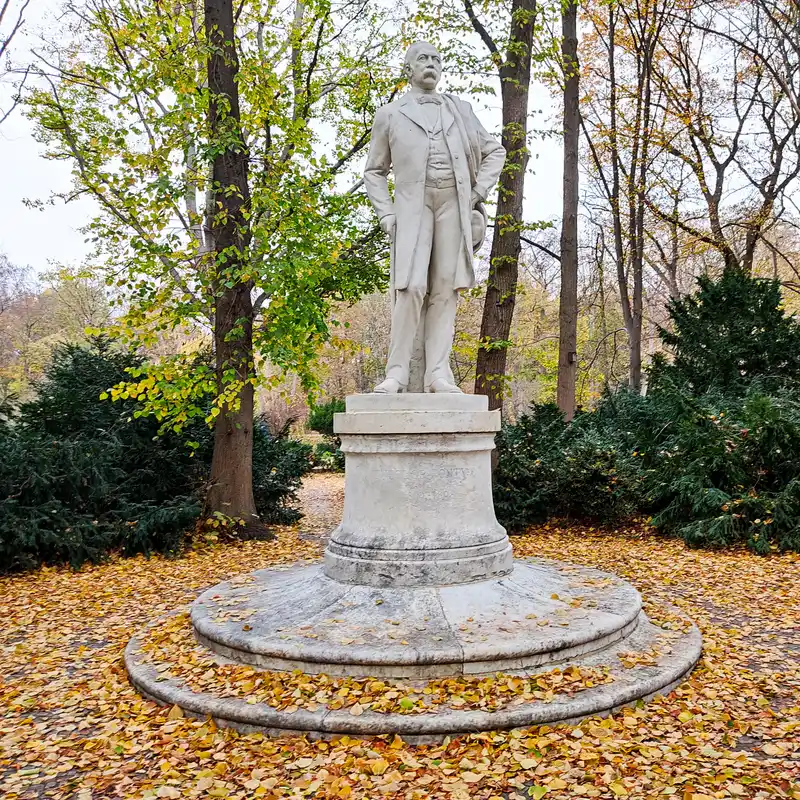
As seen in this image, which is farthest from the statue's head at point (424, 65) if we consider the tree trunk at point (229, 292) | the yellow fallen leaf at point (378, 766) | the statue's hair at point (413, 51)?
the yellow fallen leaf at point (378, 766)

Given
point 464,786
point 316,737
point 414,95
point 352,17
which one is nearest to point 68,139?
point 352,17

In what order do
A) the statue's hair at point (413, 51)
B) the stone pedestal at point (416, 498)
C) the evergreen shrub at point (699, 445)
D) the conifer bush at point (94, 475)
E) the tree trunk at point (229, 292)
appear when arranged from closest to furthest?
the stone pedestal at point (416, 498) < the statue's hair at point (413, 51) < the conifer bush at point (94, 475) < the evergreen shrub at point (699, 445) < the tree trunk at point (229, 292)

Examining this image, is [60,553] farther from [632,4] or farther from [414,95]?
[632,4]

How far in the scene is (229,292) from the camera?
859 cm

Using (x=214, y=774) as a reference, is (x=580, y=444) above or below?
above

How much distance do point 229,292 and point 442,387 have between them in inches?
177

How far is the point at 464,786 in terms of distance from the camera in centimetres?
283

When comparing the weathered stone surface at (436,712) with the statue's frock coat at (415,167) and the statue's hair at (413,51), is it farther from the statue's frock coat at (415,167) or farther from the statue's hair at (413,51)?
the statue's hair at (413,51)

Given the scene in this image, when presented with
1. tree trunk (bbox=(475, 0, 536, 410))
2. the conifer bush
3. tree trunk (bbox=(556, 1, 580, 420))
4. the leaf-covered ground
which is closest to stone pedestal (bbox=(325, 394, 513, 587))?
the leaf-covered ground

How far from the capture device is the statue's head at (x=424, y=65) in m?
5.04

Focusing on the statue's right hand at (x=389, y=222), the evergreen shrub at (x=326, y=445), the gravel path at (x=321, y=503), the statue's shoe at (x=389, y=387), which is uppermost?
the statue's right hand at (x=389, y=222)

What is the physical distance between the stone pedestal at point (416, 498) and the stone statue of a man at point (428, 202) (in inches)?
15.9

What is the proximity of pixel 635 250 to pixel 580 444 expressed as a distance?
9337 millimetres

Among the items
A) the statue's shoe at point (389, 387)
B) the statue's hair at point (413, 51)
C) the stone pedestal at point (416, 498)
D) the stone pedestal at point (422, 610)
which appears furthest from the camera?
the statue's hair at point (413, 51)
